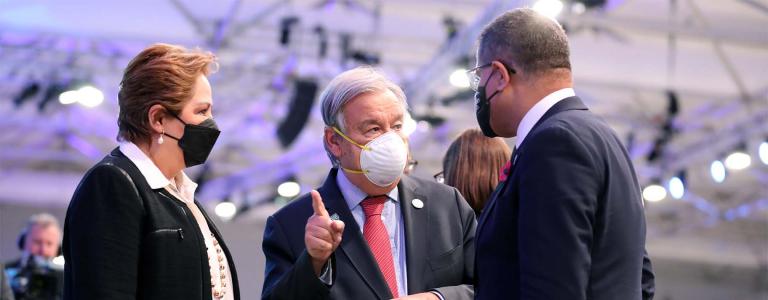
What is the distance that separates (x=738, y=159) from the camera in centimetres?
1319

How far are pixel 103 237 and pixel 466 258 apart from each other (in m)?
1.03

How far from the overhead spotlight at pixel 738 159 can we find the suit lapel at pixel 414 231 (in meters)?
10.5

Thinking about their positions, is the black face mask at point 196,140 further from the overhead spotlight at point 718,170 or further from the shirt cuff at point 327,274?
the overhead spotlight at point 718,170

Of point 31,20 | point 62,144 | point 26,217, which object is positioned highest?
point 31,20

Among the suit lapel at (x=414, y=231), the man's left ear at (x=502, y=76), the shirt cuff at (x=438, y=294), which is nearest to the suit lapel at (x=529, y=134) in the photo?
the man's left ear at (x=502, y=76)

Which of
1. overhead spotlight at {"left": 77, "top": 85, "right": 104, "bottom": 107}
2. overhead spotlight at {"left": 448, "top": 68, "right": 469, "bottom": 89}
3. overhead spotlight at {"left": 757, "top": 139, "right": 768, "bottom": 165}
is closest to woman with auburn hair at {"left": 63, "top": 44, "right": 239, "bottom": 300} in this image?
overhead spotlight at {"left": 448, "top": 68, "right": 469, "bottom": 89}

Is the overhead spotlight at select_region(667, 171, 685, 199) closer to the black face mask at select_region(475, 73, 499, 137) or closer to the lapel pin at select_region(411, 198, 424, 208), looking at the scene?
the lapel pin at select_region(411, 198, 424, 208)

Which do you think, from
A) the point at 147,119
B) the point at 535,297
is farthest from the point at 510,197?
the point at 147,119

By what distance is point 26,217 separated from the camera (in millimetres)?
20125

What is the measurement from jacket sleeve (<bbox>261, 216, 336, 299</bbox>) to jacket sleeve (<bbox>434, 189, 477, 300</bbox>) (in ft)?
1.05

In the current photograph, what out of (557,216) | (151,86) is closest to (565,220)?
(557,216)

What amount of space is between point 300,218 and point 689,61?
10.6 meters

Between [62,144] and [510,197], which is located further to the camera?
[62,144]

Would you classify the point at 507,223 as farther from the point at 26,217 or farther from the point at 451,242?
the point at 26,217
